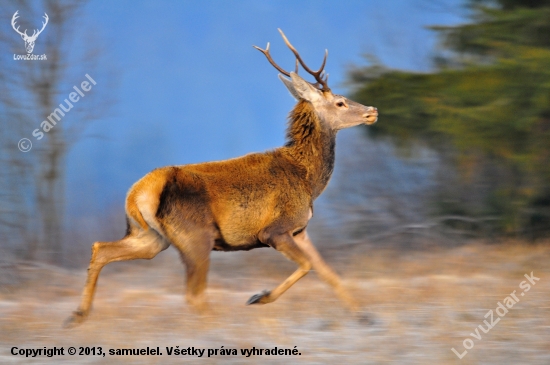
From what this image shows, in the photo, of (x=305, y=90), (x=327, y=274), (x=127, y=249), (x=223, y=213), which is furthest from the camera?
(x=305, y=90)

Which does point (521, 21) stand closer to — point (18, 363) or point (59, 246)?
point (59, 246)

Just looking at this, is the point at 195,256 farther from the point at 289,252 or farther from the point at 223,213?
the point at 289,252

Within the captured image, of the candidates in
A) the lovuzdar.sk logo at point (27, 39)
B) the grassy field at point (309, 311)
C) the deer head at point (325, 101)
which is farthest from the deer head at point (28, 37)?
the deer head at point (325, 101)

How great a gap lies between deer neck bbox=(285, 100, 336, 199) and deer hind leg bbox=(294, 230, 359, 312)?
0.57 meters

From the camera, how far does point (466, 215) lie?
45.2 ft

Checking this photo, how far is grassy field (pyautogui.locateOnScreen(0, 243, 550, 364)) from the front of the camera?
623 centimetres

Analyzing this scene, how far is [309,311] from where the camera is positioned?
8.07m

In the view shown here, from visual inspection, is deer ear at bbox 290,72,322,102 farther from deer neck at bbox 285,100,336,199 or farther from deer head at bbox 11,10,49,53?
deer head at bbox 11,10,49,53

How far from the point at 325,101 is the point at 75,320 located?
3.65 meters

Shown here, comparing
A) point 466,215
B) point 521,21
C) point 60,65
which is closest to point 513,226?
point 466,215

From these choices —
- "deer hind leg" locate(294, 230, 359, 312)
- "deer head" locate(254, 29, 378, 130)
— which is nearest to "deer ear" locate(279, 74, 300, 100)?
"deer head" locate(254, 29, 378, 130)

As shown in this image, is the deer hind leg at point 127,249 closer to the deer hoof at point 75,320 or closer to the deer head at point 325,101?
the deer hoof at point 75,320

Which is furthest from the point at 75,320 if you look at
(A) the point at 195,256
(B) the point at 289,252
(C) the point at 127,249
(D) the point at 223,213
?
(B) the point at 289,252

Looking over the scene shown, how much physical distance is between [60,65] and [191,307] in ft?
23.0
